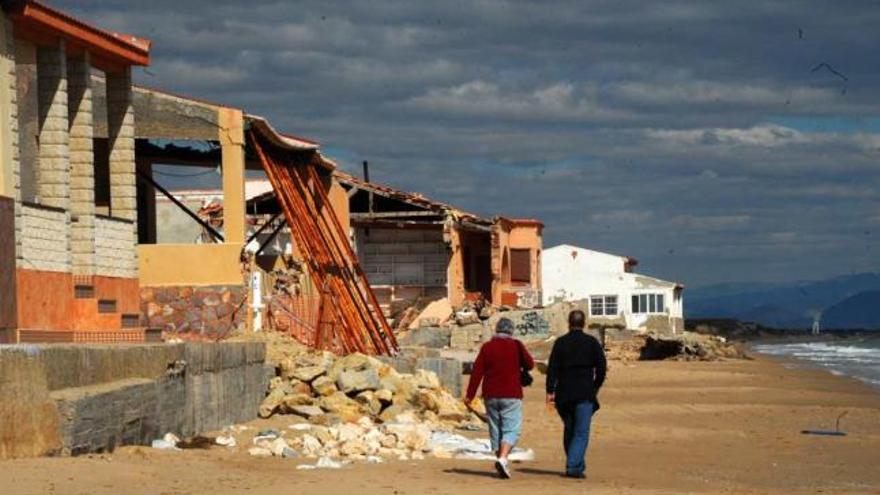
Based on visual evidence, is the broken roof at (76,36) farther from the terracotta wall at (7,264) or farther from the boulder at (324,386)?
the boulder at (324,386)

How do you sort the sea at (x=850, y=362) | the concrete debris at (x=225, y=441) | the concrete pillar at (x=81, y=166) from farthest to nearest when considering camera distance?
the sea at (x=850, y=362), the concrete pillar at (x=81, y=166), the concrete debris at (x=225, y=441)

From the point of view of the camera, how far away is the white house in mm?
76750

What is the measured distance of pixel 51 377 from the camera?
14.7 metres

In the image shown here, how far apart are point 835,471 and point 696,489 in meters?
3.74

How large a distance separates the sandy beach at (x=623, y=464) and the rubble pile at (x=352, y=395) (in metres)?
0.48

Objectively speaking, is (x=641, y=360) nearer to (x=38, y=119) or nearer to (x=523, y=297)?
(x=523, y=297)

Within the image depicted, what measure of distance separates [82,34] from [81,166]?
6.26 ft

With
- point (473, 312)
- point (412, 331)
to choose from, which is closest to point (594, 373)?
point (412, 331)

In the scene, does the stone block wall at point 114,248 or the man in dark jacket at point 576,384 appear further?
the stone block wall at point 114,248

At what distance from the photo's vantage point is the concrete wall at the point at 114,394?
14.0 meters

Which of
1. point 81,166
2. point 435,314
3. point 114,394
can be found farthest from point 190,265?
point 435,314

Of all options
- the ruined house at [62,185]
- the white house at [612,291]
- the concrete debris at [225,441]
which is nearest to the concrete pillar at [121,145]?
the ruined house at [62,185]

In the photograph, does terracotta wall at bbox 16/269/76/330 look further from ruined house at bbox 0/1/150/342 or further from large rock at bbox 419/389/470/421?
large rock at bbox 419/389/470/421

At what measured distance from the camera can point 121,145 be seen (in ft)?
84.9
